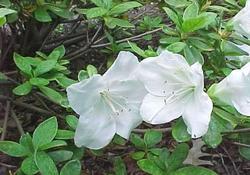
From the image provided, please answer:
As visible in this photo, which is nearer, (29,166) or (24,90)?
(29,166)

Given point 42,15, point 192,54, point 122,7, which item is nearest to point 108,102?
point 192,54

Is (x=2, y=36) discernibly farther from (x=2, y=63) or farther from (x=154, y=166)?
(x=154, y=166)

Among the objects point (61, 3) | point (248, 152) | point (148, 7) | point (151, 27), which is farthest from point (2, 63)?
point (248, 152)

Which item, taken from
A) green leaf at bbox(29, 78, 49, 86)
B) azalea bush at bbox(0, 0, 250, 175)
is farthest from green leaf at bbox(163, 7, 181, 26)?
green leaf at bbox(29, 78, 49, 86)

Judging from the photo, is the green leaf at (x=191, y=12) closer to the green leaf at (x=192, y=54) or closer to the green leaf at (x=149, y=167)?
the green leaf at (x=192, y=54)

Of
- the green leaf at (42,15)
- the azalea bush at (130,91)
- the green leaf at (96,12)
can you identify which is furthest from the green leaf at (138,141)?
the green leaf at (42,15)

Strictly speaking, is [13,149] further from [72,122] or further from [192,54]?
[192,54]

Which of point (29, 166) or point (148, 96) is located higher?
point (148, 96)
